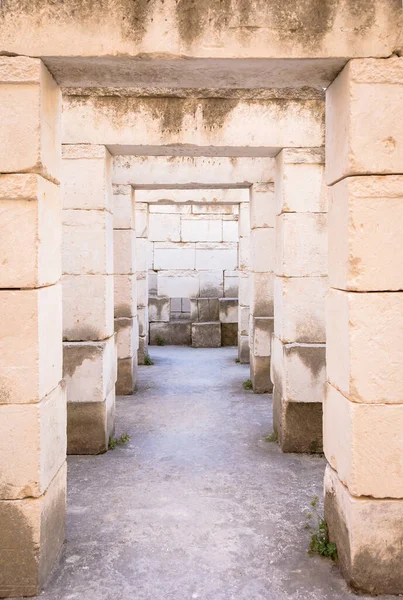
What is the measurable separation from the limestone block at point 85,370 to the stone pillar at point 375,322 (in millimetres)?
3041

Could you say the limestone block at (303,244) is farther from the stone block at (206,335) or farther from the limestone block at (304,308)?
the stone block at (206,335)

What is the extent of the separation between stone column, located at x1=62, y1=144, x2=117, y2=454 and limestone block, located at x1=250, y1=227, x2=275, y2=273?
2.98m

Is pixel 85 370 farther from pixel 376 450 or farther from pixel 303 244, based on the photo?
pixel 376 450

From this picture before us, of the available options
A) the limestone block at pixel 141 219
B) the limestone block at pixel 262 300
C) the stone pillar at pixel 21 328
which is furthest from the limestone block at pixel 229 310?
the stone pillar at pixel 21 328

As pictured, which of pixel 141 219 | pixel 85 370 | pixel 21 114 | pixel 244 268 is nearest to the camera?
pixel 21 114

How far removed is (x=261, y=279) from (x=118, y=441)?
10.9 ft

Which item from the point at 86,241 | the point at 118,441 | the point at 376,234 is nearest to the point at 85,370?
the point at 118,441

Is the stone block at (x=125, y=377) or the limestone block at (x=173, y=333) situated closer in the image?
the stone block at (x=125, y=377)

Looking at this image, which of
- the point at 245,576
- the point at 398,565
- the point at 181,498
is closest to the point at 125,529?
the point at 181,498

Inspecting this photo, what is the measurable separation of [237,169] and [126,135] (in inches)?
96.8

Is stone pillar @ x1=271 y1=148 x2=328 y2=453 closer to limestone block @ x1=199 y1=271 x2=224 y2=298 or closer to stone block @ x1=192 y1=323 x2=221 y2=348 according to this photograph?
stone block @ x1=192 y1=323 x2=221 y2=348

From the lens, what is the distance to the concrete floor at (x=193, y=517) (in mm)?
3201

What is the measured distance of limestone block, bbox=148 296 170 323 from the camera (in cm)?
1375

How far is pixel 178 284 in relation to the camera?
558 inches
